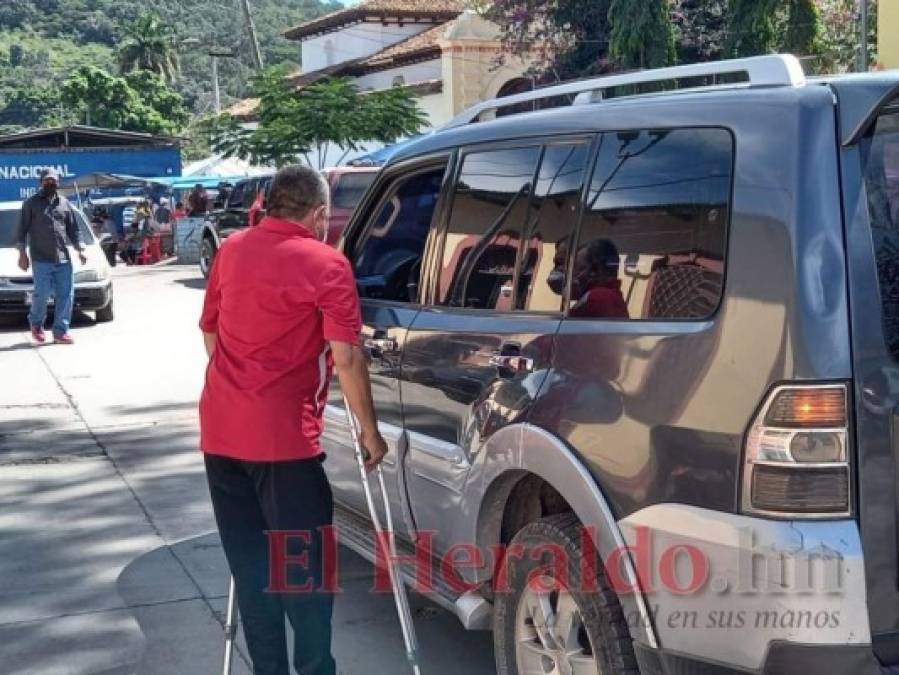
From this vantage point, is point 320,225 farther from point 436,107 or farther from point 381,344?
point 436,107

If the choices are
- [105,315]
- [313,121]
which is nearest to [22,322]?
[105,315]

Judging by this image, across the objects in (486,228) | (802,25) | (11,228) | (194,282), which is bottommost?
(194,282)

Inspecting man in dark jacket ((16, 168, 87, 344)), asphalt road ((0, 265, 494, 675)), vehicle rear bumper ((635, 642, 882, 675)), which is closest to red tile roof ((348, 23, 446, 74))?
man in dark jacket ((16, 168, 87, 344))

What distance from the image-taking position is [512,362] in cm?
368

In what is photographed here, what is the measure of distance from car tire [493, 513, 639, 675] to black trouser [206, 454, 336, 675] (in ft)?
1.91

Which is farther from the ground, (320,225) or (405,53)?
(405,53)

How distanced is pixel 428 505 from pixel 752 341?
5.73 feet

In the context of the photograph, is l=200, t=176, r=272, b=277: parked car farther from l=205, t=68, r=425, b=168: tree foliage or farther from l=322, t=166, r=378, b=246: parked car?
l=322, t=166, r=378, b=246: parked car

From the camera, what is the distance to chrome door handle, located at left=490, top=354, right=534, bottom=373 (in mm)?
3602

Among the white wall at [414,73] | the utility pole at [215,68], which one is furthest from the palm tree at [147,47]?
the white wall at [414,73]

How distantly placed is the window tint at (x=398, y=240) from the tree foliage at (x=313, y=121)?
20.9 meters

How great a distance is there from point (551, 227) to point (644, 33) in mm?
17969

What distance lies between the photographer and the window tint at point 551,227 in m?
3.66

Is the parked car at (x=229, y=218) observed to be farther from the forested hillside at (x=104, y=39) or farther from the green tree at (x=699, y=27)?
the forested hillside at (x=104, y=39)
